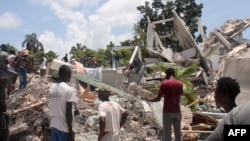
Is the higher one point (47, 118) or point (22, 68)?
point (22, 68)

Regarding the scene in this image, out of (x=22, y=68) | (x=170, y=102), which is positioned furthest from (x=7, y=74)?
(x=170, y=102)

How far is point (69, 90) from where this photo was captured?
506 centimetres

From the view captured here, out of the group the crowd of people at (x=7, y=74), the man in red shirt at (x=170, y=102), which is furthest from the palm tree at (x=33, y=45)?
the man in red shirt at (x=170, y=102)

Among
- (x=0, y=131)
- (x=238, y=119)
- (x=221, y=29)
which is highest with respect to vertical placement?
(x=221, y=29)

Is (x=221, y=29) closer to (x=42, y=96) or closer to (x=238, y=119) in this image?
(x=42, y=96)

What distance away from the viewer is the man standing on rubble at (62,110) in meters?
5.05

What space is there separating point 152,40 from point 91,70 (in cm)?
898

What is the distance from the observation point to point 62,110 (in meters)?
5.09

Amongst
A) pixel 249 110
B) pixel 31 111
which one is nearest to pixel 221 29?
pixel 31 111

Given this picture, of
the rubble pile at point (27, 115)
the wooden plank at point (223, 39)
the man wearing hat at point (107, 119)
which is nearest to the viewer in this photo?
the man wearing hat at point (107, 119)

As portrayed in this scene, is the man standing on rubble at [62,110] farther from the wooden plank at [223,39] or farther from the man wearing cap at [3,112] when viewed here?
the wooden plank at [223,39]

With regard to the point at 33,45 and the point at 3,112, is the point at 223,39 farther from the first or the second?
the point at 3,112

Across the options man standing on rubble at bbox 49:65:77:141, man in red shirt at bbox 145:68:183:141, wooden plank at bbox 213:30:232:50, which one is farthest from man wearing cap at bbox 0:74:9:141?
wooden plank at bbox 213:30:232:50

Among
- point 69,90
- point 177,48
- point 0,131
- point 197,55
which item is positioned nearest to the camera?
point 69,90
